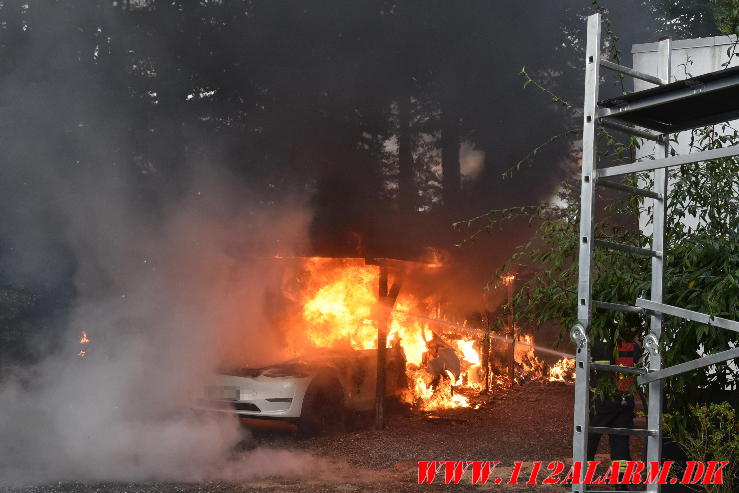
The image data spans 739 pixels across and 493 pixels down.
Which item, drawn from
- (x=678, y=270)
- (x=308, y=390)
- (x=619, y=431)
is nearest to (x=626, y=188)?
(x=678, y=270)

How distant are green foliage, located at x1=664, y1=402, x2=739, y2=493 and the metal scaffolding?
59cm

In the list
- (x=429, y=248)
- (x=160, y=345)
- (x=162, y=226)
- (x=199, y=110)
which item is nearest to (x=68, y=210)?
(x=162, y=226)

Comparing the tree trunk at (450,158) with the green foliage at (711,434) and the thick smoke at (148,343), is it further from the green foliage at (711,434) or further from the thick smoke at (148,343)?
the green foliage at (711,434)

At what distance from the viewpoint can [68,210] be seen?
12.8 metres

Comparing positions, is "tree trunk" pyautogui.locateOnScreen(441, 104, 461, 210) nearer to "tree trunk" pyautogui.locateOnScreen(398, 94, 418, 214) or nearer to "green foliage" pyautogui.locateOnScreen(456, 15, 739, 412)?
"tree trunk" pyautogui.locateOnScreen(398, 94, 418, 214)

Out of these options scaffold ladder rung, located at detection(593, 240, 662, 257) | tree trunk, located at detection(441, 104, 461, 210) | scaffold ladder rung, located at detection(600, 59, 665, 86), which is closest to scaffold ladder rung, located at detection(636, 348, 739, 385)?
scaffold ladder rung, located at detection(593, 240, 662, 257)

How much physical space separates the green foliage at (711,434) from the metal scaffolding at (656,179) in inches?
23.3

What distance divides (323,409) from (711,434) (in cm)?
568

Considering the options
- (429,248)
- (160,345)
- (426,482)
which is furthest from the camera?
(429,248)

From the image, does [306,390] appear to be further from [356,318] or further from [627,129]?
[627,129]

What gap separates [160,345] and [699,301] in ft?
25.1

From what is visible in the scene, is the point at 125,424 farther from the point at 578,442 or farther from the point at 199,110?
the point at 199,110

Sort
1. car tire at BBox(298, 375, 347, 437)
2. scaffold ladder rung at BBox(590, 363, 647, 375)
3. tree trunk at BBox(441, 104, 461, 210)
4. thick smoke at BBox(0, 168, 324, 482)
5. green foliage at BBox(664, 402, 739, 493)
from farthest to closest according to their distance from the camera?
tree trunk at BBox(441, 104, 461, 210) → car tire at BBox(298, 375, 347, 437) → thick smoke at BBox(0, 168, 324, 482) → green foliage at BBox(664, 402, 739, 493) → scaffold ladder rung at BBox(590, 363, 647, 375)

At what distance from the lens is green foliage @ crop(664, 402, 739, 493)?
4.17m
